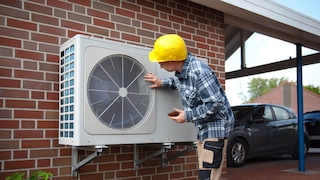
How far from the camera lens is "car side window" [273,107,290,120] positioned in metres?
7.63

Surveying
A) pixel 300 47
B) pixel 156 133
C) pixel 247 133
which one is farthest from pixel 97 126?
pixel 247 133

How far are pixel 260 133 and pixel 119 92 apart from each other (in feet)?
17.1

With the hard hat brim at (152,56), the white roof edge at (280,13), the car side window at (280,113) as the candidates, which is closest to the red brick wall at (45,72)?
the hard hat brim at (152,56)

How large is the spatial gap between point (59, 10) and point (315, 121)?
8661 millimetres

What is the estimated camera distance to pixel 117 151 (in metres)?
2.97

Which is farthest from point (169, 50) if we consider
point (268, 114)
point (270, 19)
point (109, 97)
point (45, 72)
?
point (268, 114)

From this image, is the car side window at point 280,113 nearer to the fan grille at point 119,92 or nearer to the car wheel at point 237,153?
the car wheel at point 237,153

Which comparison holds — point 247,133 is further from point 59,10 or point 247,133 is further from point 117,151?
point 59,10

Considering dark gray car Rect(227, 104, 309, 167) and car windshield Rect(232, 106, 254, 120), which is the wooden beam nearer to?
dark gray car Rect(227, 104, 309, 167)

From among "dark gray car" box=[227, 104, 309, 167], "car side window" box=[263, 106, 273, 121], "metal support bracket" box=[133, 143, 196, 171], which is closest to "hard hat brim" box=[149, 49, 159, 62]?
"metal support bracket" box=[133, 143, 196, 171]

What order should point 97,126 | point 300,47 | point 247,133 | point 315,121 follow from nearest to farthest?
point 97,126 < point 300,47 < point 247,133 < point 315,121

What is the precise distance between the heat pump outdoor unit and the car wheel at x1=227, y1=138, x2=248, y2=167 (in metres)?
4.09

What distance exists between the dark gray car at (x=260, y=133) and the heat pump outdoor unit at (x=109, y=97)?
423 centimetres

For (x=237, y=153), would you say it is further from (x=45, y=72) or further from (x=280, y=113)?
(x=45, y=72)
